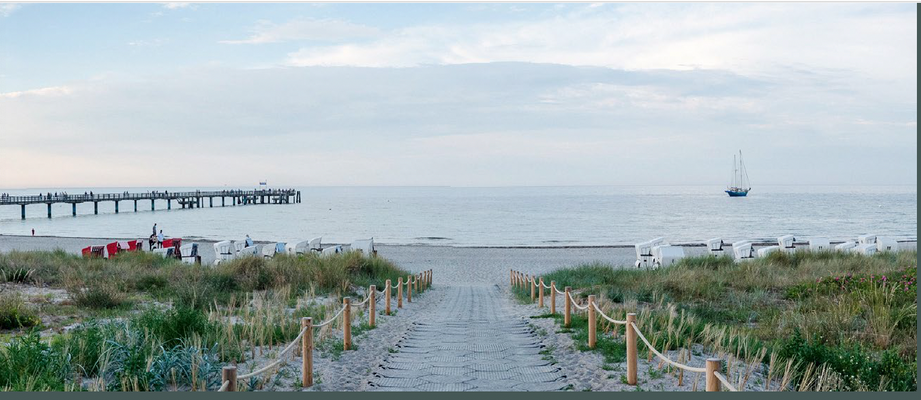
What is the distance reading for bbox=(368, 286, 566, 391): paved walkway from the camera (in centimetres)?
596

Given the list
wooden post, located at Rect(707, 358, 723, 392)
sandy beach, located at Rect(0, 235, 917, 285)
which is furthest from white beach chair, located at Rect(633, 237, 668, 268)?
wooden post, located at Rect(707, 358, 723, 392)

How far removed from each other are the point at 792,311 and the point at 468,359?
20.7 ft

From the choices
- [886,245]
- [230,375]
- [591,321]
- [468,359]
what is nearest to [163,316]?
[468,359]

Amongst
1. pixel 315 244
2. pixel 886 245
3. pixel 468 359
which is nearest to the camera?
pixel 468 359

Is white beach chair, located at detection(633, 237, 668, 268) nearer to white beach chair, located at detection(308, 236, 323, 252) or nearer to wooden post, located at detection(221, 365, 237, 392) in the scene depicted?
white beach chair, located at detection(308, 236, 323, 252)

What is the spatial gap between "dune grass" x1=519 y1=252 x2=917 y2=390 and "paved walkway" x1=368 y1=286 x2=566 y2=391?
159 centimetres

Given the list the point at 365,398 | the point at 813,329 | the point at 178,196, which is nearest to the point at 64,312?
the point at 365,398

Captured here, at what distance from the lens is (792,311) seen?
10438 millimetres

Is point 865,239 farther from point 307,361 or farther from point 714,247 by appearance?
point 307,361

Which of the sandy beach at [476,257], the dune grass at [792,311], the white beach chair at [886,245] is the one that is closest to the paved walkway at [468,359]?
the dune grass at [792,311]

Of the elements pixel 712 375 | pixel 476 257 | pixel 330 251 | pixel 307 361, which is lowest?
pixel 476 257

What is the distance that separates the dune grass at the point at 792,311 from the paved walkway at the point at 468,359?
159 centimetres

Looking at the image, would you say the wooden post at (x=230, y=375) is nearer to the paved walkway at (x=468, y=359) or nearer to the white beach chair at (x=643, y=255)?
the paved walkway at (x=468, y=359)

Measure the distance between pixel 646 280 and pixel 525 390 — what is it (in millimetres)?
9132
